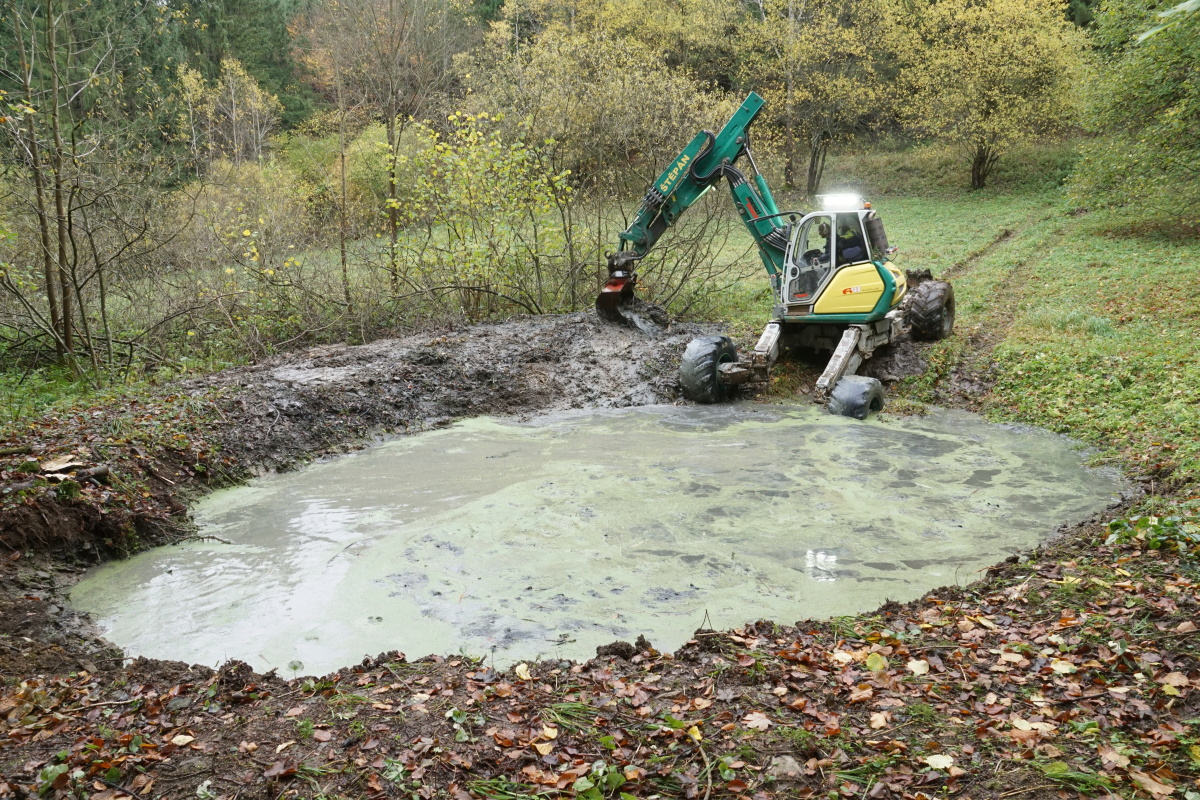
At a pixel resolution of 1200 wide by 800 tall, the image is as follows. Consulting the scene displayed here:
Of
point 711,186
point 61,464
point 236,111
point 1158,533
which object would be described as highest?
point 236,111

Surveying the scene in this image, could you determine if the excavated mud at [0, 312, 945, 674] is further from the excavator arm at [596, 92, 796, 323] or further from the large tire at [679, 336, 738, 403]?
the excavator arm at [596, 92, 796, 323]

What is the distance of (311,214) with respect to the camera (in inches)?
747

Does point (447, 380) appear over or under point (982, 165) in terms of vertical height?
under

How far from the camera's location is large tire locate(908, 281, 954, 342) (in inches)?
506

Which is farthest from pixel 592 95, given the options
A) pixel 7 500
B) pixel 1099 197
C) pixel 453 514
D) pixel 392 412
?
pixel 1099 197

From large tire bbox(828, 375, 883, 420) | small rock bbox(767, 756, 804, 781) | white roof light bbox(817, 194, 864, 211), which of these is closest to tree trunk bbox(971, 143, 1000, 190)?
white roof light bbox(817, 194, 864, 211)

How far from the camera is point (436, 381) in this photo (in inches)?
439

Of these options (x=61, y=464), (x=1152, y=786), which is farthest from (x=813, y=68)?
(x=1152, y=786)

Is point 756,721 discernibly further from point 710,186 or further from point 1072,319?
point 1072,319

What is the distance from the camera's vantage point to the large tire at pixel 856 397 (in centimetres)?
1040

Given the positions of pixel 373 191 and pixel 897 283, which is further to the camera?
pixel 373 191

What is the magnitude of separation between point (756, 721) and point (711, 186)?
9721mm

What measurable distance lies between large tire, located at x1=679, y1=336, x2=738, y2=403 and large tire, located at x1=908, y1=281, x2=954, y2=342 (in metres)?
3.71

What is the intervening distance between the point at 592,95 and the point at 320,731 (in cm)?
1252
